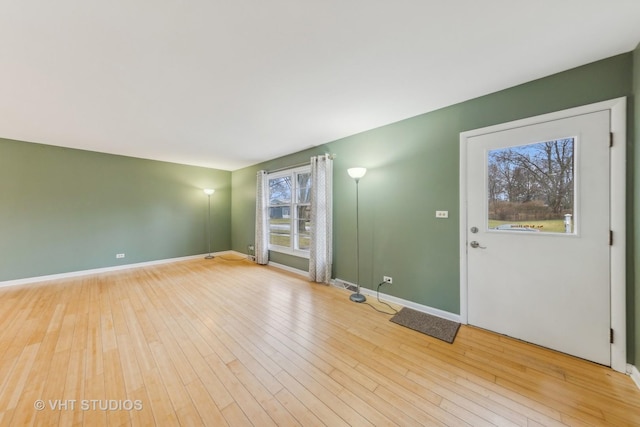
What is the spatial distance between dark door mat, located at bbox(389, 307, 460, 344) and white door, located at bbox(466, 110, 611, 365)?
0.97ft

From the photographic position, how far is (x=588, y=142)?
1.86m

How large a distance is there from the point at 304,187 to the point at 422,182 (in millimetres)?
2470

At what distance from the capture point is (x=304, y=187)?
4.65 m

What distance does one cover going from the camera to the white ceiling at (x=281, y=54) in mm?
1388

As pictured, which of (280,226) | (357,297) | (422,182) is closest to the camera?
(422,182)

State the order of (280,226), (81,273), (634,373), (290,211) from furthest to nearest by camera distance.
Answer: (280,226) < (290,211) < (81,273) < (634,373)

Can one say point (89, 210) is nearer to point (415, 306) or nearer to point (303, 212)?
point (303, 212)

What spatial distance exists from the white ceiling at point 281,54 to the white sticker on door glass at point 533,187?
2.31 feet

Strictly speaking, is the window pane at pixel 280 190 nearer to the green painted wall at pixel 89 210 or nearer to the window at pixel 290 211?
the window at pixel 290 211

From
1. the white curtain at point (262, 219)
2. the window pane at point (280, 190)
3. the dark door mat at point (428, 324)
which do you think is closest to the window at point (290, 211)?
the window pane at point (280, 190)

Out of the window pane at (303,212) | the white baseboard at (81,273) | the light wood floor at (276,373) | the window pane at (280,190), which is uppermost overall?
the window pane at (280,190)

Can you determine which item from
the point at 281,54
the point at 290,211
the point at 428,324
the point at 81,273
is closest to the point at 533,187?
the point at 428,324

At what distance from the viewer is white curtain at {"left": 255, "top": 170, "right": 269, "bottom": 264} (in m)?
5.19

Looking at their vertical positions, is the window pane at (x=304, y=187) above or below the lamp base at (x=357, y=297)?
above
